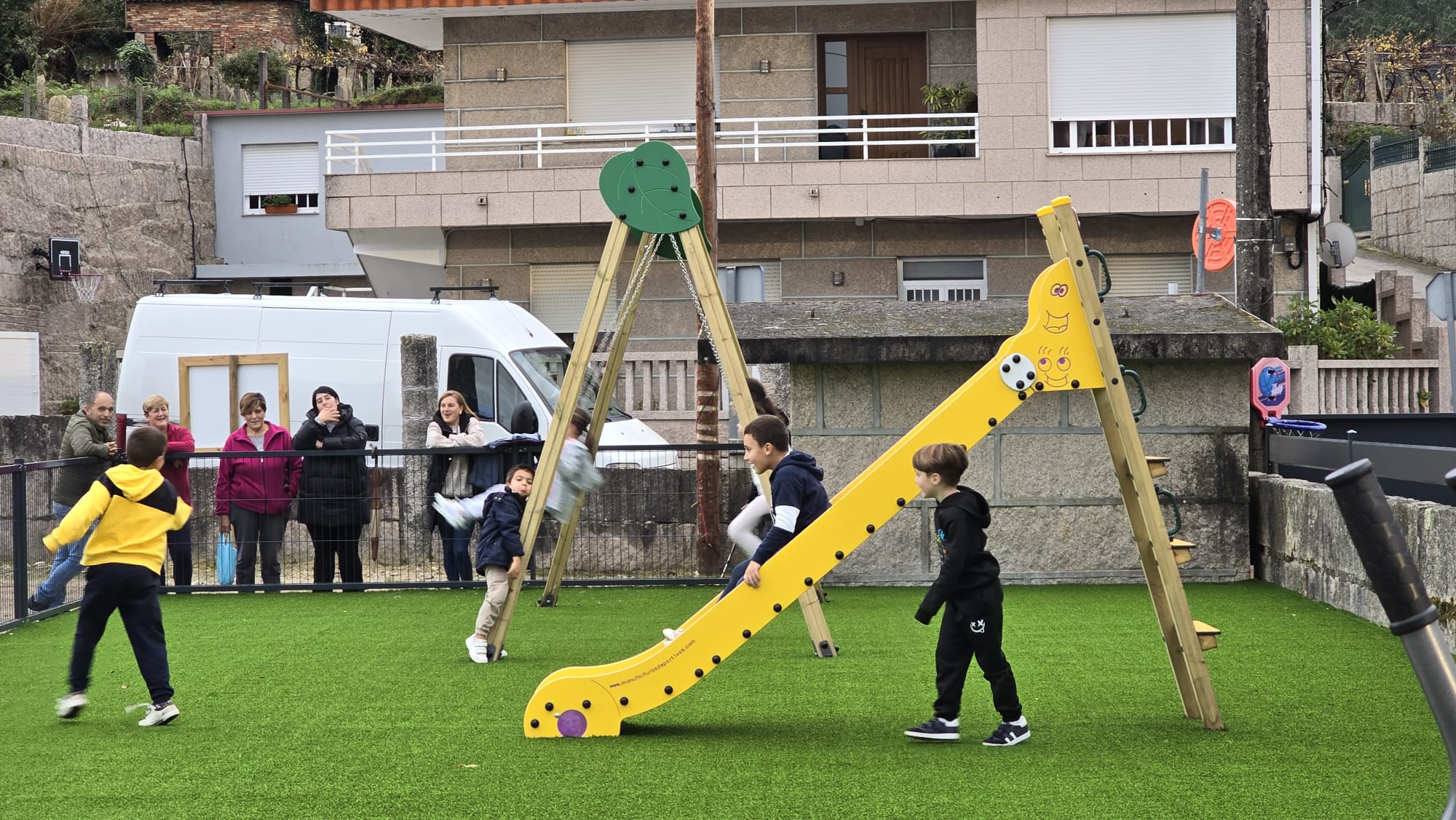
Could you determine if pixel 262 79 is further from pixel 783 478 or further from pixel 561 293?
pixel 783 478

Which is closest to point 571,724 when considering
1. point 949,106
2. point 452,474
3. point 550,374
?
point 452,474

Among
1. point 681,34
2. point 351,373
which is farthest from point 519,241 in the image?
point 351,373

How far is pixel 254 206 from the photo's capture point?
3069cm

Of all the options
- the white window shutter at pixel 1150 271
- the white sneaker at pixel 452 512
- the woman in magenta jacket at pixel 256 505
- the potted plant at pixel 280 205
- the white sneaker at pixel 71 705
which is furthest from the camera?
the potted plant at pixel 280 205

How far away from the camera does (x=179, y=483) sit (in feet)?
42.1

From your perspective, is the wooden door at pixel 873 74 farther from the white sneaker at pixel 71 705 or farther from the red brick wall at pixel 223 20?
the red brick wall at pixel 223 20

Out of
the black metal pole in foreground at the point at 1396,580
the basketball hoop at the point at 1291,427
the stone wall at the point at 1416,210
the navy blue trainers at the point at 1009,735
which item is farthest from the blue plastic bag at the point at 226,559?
the stone wall at the point at 1416,210

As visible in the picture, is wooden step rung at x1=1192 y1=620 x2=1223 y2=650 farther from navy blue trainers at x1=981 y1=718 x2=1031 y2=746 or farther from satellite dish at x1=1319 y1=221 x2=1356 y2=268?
satellite dish at x1=1319 y1=221 x2=1356 y2=268

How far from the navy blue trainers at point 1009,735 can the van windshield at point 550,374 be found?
10.2 m

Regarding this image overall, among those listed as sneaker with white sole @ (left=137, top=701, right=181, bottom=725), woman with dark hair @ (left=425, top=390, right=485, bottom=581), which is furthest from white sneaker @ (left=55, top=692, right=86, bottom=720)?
woman with dark hair @ (left=425, top=390, right=485, bottom=581)

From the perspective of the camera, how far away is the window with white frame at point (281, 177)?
3034 cm

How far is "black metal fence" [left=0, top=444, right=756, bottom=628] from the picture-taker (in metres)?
13.0

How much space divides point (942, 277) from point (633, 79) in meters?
5.95

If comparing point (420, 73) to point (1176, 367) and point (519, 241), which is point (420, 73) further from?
point (1176, 367)
